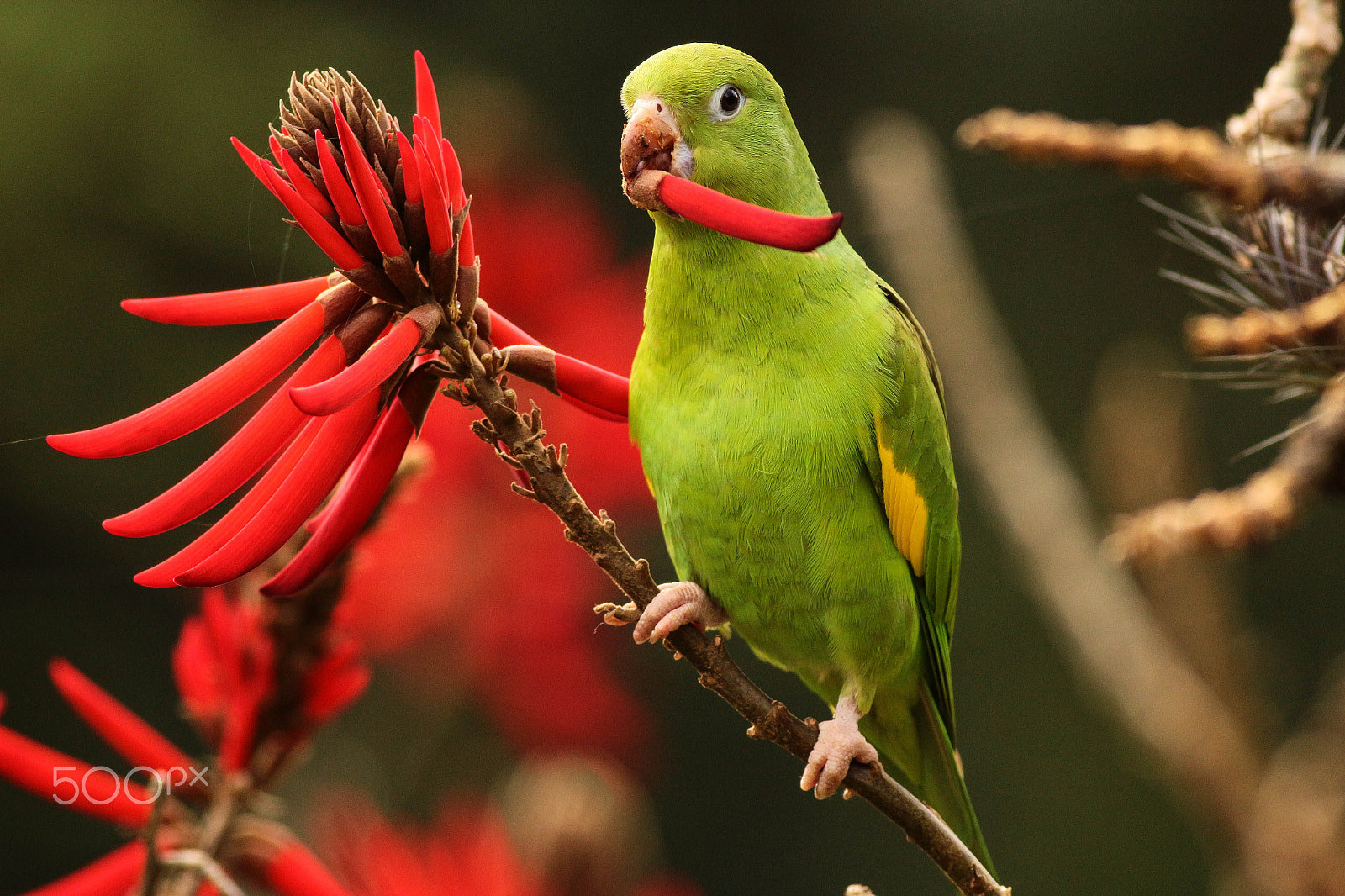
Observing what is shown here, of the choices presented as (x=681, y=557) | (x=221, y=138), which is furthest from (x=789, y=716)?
(x=221, y=138)

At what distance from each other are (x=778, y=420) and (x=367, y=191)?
13.2 inches

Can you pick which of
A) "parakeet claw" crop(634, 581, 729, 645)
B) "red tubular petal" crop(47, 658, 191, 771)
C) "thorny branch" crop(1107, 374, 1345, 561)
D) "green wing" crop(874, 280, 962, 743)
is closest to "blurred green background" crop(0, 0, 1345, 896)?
"green wing" crop(874, 280, 962, 743)

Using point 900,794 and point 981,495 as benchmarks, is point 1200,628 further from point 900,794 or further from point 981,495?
point 981,495

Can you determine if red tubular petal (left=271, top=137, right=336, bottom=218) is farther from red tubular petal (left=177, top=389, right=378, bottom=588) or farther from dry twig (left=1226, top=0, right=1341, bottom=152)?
dry twig (left=1226, top=0, right=1341, bottom=152)

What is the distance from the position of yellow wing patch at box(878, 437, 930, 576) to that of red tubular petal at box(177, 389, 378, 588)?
0.39 metres

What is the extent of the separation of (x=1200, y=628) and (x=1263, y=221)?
0.75m

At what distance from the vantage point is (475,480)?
1.30m

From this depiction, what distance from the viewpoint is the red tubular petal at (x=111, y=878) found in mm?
530

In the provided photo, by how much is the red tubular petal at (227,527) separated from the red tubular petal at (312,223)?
75 millimetres

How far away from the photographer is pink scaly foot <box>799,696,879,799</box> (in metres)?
0.64

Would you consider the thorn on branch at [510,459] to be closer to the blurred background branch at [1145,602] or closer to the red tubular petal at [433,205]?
the red tubular petal at [433,205]

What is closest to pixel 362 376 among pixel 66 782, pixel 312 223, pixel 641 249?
pixel 312 223

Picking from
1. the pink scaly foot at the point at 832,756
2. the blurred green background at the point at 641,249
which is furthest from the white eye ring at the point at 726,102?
the blurred green background at the point at 641,249

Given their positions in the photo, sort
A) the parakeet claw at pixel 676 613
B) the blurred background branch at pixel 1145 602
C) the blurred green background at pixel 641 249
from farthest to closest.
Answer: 1. the blurred green background at pixel 641 249
2. the blurred background branch at pixel 1145 602
3. the parakeet claw at pixel 676 613
